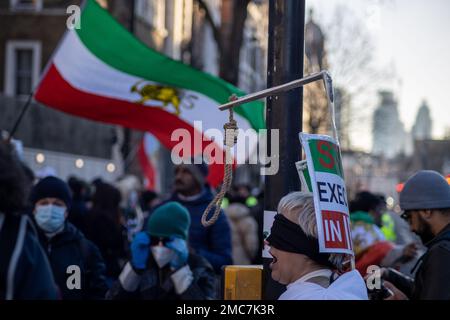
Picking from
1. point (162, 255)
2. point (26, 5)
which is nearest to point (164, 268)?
point (162, 255)

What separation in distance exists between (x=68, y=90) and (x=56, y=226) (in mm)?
2959

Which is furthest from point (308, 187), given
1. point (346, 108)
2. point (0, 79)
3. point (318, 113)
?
point (346, 108)

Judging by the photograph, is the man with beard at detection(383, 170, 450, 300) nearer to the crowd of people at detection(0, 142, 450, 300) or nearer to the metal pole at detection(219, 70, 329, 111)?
the crowd of people at detection(0, 142, 450, 300)

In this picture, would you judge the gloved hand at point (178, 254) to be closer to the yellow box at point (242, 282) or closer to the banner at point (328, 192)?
the yellow box at point (242, 282)

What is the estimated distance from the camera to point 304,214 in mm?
3416

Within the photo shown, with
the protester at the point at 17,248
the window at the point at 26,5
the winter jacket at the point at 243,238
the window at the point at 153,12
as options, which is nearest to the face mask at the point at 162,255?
the protester at the point at 17,248

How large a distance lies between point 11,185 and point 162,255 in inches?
90.2

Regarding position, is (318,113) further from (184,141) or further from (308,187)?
(308,187)

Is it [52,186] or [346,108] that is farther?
[346,108]

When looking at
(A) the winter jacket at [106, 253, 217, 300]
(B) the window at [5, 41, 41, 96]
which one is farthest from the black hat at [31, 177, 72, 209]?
(B) the window at [5, 41, 41, 96]

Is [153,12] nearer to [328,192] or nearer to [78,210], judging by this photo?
[78,210]

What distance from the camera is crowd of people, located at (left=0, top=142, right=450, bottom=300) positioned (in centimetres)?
339

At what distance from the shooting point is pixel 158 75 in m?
8.54
